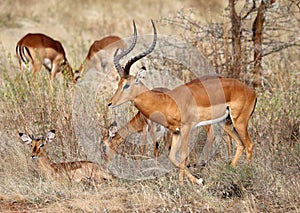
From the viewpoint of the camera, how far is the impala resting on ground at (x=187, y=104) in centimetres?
523

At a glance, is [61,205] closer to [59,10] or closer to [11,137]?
[11,137]

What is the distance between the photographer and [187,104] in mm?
5363

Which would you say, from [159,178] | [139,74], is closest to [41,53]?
[139,74]

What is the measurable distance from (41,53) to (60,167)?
5.14 meters

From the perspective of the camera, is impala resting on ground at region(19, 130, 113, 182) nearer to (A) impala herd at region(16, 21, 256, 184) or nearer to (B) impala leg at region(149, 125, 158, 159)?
(A) impala herd at region(16, 21, 256, 184)

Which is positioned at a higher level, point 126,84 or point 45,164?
point 126,84

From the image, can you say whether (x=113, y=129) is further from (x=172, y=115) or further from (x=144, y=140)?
(x=172, y=115)

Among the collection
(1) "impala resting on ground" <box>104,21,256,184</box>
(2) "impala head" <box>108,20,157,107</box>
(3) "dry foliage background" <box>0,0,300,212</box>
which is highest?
(2) "impala head" <box>108,20,157,107</box>

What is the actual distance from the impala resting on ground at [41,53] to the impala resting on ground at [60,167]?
13.7 ft

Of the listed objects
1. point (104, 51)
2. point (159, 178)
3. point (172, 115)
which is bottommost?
point (159, 178)

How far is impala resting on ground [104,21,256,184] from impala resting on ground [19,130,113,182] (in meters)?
0.62

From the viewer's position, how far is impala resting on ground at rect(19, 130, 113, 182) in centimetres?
525

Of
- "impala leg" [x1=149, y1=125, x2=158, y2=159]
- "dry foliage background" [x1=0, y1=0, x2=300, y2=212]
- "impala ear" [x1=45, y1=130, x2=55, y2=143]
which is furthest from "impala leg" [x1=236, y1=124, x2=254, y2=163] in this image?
"impala ear" [x1=45, y1=130, x2=55, y2=143]

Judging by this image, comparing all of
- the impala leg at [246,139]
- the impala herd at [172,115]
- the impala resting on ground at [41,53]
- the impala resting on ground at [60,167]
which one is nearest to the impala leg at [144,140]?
the impala herd at [172,115]
